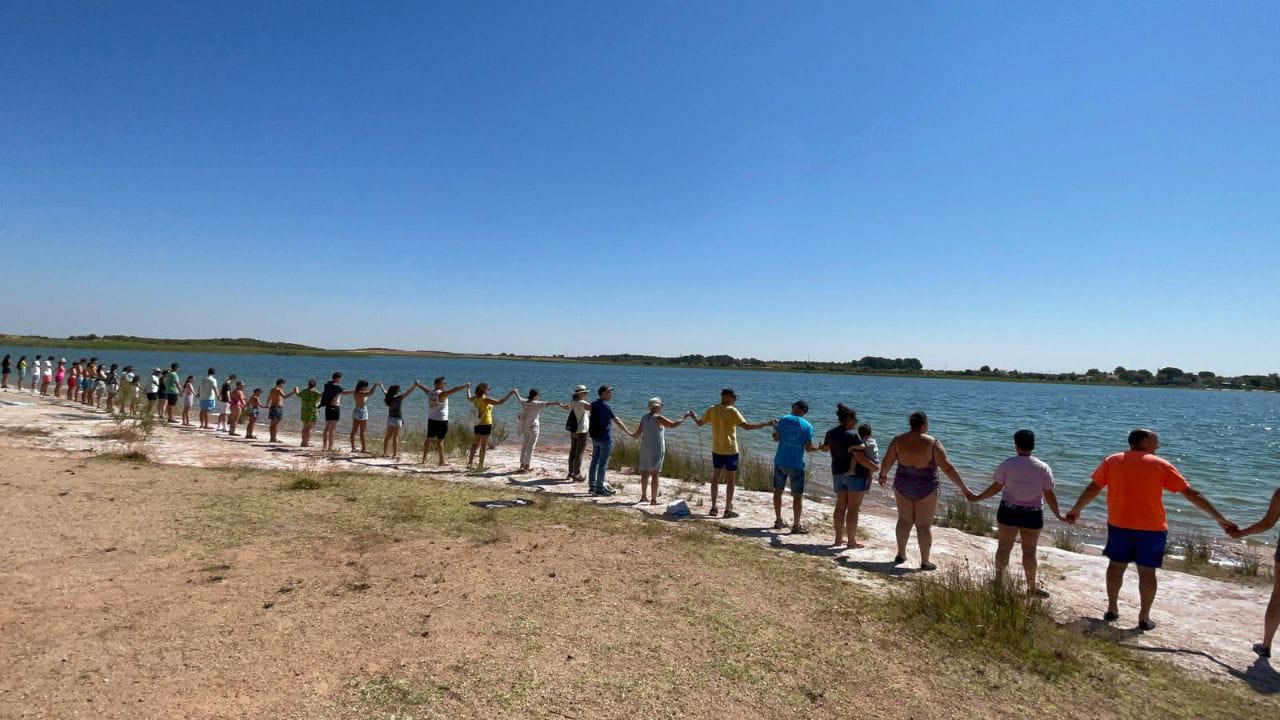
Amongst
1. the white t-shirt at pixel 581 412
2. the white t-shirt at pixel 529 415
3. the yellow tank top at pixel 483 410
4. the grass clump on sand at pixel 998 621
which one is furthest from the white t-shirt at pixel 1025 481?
the yellow tank top at pixel 483 410

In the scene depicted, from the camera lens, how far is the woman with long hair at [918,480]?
7.34 meters

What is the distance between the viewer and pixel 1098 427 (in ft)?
125

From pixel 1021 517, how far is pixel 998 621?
6.46 ft

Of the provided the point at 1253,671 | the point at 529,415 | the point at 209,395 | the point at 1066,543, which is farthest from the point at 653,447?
the point at 209,395

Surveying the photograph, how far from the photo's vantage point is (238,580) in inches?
225

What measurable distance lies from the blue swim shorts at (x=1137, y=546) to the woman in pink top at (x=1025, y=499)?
60cm

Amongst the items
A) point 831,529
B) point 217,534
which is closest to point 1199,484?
point 831,529

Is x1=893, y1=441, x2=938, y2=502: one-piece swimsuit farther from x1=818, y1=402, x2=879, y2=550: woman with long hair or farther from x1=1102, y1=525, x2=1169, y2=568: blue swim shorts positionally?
x1=1102, y1=525, x2=1169, y2=568: blue swim shorts

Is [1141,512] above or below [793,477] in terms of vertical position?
above

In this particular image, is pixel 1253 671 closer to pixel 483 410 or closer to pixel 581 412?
pixel 581 412

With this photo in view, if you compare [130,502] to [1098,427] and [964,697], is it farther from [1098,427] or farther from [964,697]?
[1098,427]

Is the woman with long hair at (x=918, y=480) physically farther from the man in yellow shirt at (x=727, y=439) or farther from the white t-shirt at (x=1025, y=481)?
the man in yellow shirt at (x=727, y=439)

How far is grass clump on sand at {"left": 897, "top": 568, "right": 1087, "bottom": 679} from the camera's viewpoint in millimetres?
4844

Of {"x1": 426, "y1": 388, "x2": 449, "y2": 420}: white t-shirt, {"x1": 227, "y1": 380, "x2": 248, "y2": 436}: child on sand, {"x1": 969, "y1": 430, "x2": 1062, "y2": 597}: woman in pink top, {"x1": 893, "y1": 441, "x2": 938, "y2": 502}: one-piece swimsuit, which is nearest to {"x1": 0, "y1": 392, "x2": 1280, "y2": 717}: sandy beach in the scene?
{"x1": 969, "y1": 430, "x2": 1062, "y2": 597}: woman in pink top
